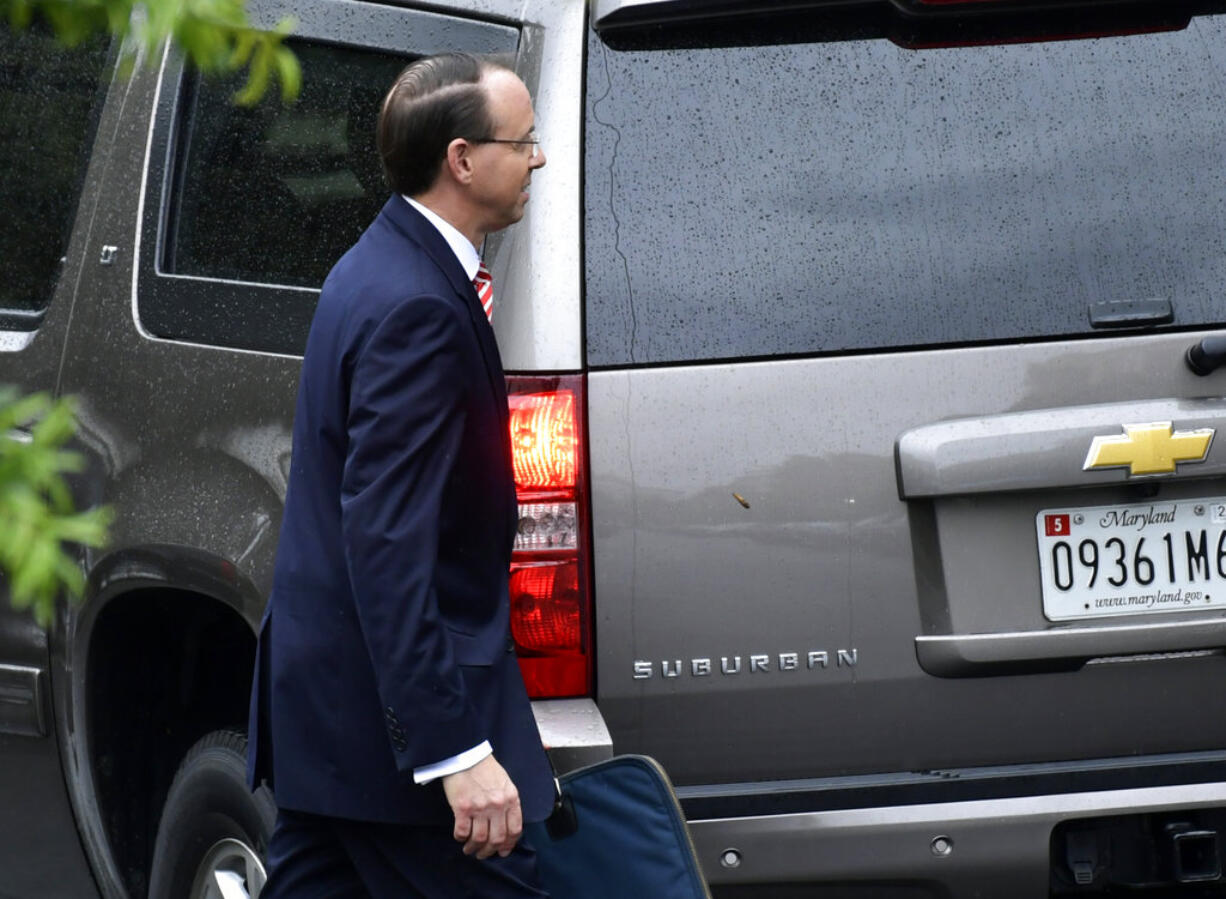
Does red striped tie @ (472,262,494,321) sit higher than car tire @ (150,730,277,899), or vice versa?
red striped tie @ (472,262,494,321)

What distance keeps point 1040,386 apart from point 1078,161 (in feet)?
1.23

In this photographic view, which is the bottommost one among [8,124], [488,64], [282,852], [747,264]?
[282,852]

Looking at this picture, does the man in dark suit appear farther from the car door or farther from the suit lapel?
the car door

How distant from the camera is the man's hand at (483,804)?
252cm

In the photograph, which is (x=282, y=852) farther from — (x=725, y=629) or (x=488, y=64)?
(x=488, y=64)

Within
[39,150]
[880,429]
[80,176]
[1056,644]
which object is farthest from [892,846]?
[39,150]

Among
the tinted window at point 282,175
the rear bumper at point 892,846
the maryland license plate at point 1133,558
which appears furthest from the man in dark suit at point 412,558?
the maryland license plate at point 1133,558

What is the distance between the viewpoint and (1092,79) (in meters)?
3.20

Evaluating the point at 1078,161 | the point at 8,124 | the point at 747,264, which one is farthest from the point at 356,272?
the point at 8,124

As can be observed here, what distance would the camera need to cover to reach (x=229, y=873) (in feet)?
11.8

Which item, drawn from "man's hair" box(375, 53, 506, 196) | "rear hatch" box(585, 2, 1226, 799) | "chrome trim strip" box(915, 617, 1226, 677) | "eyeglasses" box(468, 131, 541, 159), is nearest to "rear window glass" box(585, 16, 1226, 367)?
"rear hatch" box(585, 2, 1226, 799)

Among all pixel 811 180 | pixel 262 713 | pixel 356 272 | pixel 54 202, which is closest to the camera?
pixel 356 272

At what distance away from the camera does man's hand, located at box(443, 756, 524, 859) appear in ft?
8.26

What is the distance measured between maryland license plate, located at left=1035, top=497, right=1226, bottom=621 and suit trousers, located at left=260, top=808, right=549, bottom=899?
3.08 ft
